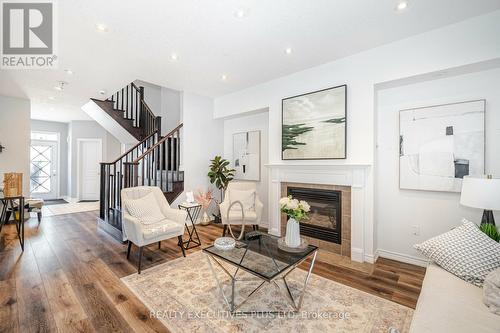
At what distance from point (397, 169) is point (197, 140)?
364 centimetres

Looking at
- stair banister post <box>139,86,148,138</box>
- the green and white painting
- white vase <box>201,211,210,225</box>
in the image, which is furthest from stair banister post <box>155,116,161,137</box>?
the green and white painting

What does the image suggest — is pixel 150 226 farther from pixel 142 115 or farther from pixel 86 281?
pixel 142 115

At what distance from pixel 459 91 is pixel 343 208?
193 centimetres

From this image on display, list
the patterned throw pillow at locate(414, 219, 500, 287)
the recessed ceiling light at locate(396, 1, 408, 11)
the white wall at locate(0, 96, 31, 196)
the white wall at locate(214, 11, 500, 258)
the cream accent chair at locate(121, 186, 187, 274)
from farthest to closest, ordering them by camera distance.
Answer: the white wall at locate(0, 96, 31, 196)
the cream accent chair at locate(121, 186, 187, 274)
the white wall at locate(214, 11, 500, 258)
the recessed ceiling light at locate(396, 1, 408, 11)
the patterned throw pillow at locate(414, 219, 500, 287)

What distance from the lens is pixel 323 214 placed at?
3.41 meters

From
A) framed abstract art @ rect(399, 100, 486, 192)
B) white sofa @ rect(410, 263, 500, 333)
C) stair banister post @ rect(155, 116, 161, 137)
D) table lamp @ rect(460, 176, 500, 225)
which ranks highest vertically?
stair banister post @ rect(155, 116, 161, 137)

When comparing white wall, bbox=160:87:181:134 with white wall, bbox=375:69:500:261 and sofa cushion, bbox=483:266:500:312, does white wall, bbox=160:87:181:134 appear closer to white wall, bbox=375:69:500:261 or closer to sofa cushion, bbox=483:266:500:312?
white wall, bbox=375:69:500:261

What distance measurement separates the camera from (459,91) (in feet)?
Answer: 8.46

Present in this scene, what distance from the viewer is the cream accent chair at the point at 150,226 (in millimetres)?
2680

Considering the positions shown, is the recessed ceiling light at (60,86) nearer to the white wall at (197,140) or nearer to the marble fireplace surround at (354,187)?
the white wall at (197,140)

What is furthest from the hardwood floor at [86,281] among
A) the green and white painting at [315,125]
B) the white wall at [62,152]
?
the white wall at [62,152]

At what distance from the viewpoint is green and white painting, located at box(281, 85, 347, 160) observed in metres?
3.17

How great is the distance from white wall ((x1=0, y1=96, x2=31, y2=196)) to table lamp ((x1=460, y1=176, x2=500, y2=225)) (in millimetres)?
7802

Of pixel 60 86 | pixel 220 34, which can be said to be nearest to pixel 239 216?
pixel 220 34
